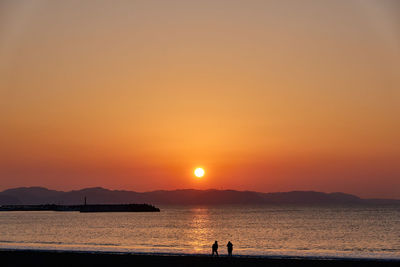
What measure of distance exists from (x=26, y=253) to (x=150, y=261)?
13.4 metres

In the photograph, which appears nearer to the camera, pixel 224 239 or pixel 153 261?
pixel 153 261

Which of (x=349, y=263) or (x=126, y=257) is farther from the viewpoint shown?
(x=126, y=257)

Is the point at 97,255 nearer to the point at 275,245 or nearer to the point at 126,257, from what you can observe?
the point at 126,257

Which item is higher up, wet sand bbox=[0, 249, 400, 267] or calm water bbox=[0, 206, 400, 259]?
wet sand bbox=[0, 249, 400, 267]

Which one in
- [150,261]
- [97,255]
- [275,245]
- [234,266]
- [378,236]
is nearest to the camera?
[234,266]

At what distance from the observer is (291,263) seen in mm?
38938

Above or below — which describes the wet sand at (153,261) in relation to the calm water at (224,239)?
above

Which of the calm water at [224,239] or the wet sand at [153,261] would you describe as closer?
the wet sand at [153,261]

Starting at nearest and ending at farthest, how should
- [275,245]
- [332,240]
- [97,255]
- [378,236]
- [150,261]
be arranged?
[150,261]
[97,255]
[275,245]
[332,240]
[378,236]

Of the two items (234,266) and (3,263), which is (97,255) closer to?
(3,263)

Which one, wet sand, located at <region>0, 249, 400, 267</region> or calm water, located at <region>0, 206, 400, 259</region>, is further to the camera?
calm water, located at <region>0, 206, 400, 259</region>

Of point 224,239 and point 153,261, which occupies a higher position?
point 153,261

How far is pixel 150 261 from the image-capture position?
4059 cm

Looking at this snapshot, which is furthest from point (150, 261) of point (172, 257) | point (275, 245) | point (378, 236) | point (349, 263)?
point (378, 236)
